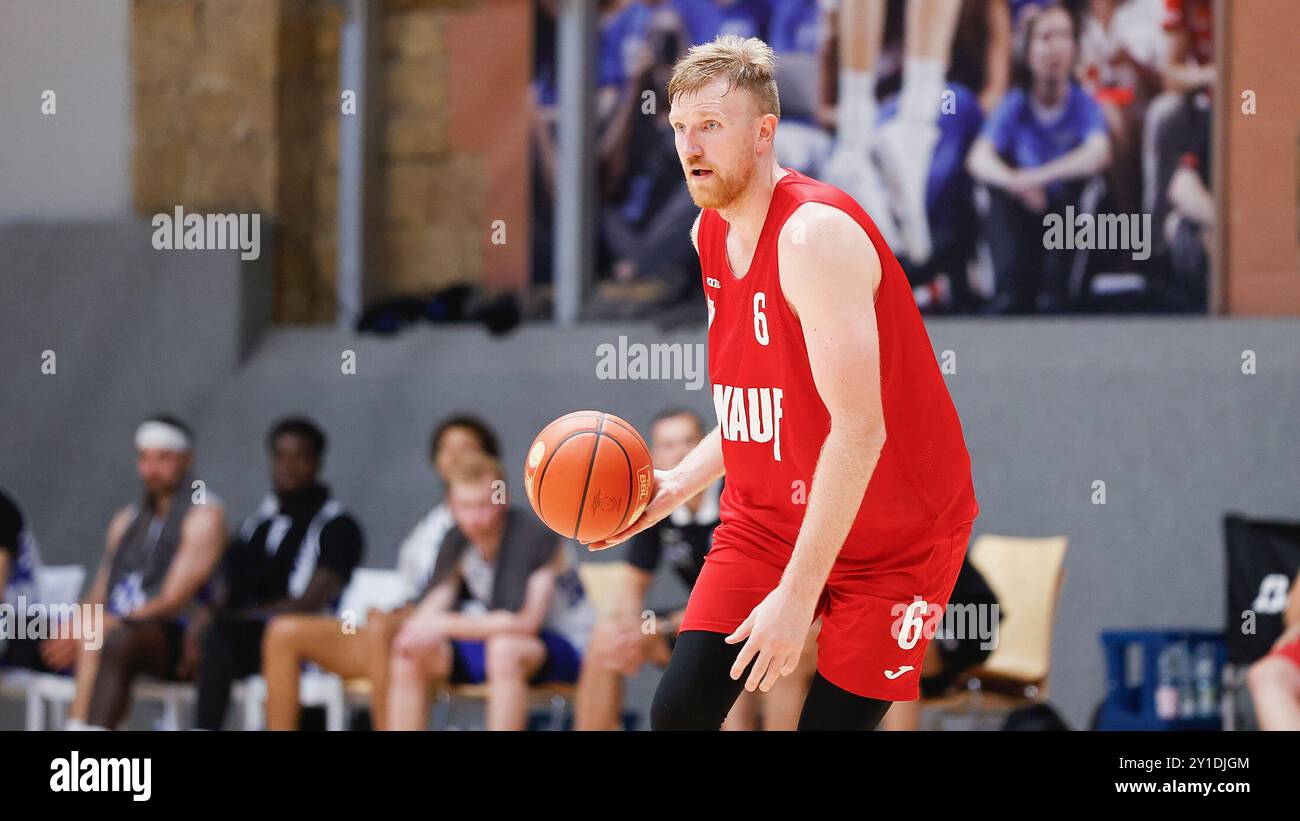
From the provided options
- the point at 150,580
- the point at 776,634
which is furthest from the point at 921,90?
the point at 776,634

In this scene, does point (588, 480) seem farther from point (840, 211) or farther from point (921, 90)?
point (921, 90)

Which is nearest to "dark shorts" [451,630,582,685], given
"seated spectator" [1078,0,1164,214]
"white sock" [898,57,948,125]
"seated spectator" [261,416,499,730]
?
"seated spectator" [261,416,499,730]

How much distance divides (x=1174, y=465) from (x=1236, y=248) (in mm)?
1037

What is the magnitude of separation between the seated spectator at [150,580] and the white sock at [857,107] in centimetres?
327

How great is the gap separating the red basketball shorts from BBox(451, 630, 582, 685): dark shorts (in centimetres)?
248

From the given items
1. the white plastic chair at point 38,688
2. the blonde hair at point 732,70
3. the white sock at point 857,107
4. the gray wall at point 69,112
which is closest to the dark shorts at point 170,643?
the white plastic chair at point 38,688

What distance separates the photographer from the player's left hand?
2.76m

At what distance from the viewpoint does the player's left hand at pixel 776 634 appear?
2.76m

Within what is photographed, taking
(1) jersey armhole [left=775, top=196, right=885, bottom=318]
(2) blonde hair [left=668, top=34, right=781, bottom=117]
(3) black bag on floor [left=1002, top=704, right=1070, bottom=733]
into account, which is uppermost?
(2) blonde hair [left=668, top=34, right=781, bottom=117]

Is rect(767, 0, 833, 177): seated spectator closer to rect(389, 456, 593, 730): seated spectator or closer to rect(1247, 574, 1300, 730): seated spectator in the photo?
rect(389, 456, 593, 730): seated spectator

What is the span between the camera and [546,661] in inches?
218

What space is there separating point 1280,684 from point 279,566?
3.67 m

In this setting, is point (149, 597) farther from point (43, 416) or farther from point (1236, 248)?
point (1236, 248)
